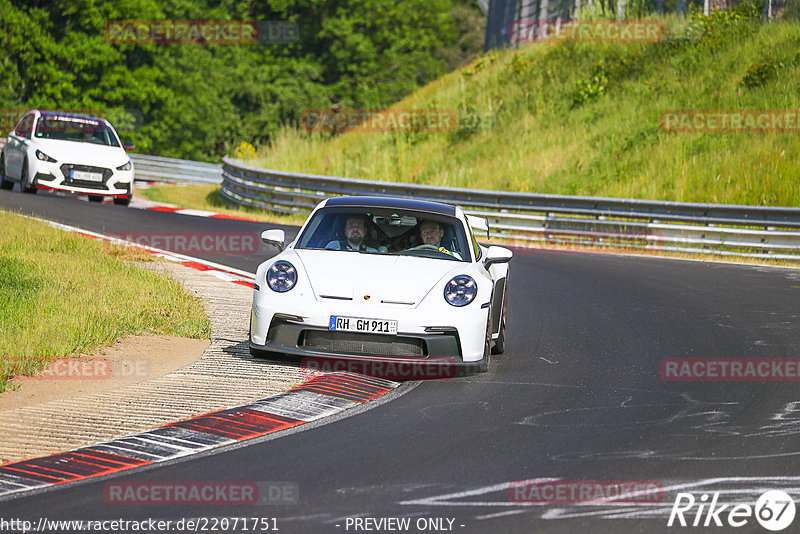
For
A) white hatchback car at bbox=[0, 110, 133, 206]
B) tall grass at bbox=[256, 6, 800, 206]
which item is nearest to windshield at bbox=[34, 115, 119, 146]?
white hatchback car at bbox=[0, 110, 133, 206]

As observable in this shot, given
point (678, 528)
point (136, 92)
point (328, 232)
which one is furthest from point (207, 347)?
point (136, 92)

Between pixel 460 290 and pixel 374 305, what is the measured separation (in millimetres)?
736

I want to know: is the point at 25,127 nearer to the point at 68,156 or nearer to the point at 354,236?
the point at 68,156

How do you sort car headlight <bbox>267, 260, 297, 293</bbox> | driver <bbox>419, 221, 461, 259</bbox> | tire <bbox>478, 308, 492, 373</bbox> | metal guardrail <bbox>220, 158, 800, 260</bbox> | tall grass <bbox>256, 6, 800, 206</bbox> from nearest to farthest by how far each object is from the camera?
car headlight <bbox>267, 260, 297, 293</bbox> → tire <bbox>478, 308, 492, 373</bbox> → driver <bbox>419, 221, 461, 259</bbox> → metal guardrail <bbox>220, 158, 800, 260</bbox> → tall grass <bbox>256, 6, 800, 206</bbox>

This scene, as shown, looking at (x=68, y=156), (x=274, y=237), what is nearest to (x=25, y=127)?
(x=68, y=156)

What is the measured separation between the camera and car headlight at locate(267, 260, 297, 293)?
340 inches

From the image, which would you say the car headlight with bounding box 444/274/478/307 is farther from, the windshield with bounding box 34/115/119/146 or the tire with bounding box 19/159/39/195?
the tire with bounding box 19/159/39/195

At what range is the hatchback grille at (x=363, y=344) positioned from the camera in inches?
329

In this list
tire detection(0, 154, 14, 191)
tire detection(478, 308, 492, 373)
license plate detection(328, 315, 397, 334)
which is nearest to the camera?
license plate detection(328, 315, 397, 334)

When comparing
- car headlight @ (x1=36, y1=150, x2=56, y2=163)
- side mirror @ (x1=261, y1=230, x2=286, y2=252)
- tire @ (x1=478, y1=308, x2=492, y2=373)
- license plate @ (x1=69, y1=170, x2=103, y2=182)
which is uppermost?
car headlight @ (x1=36, y1=150, x2=56, y2=163)

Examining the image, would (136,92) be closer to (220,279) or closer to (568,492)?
(220,279)

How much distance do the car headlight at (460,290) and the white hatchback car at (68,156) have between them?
15.2 meters

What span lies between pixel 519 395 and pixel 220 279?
21.7 ft

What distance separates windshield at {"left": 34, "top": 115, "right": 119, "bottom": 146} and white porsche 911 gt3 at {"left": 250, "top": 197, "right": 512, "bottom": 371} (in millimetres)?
14711
